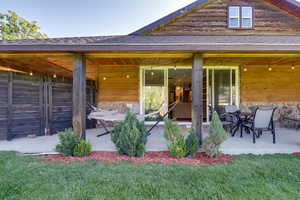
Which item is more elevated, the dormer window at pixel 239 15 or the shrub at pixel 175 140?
the dormer window at pixel 239 15

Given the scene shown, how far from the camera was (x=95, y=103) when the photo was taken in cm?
601

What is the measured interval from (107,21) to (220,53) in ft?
34.3

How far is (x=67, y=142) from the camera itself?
9.90 ft

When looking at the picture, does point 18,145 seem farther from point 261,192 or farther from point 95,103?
point 261,192

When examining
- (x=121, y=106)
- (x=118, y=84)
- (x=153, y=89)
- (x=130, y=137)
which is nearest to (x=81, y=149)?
(x=130, y=137)

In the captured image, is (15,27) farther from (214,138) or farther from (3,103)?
(214,138)

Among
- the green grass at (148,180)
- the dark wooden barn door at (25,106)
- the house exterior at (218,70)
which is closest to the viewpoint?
the green grass at (148,180)

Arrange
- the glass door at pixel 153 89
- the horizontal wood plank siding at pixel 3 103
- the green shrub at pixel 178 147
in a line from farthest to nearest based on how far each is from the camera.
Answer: the glass door at pixel 153 89 → the horizontal wood plank siding at pixel 3 103 → the green shrub at pixel 178 147

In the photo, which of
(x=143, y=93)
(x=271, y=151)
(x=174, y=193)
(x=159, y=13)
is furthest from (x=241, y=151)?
(x=159, y=13)

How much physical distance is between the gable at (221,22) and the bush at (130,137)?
404 cm

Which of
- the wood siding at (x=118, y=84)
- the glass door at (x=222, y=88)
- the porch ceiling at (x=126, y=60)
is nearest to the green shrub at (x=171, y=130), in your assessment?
the porch ceiling at (x=126, y=60)

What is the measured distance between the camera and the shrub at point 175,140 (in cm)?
297

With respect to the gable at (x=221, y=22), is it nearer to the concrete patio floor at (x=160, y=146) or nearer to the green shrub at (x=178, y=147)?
the concrete patio floor at (x=160, y=146)

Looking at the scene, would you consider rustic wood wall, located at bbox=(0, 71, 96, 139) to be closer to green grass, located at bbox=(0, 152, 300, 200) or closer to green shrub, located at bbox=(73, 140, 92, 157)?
green grass, located at bbox=(0, 152, 300, 200)
